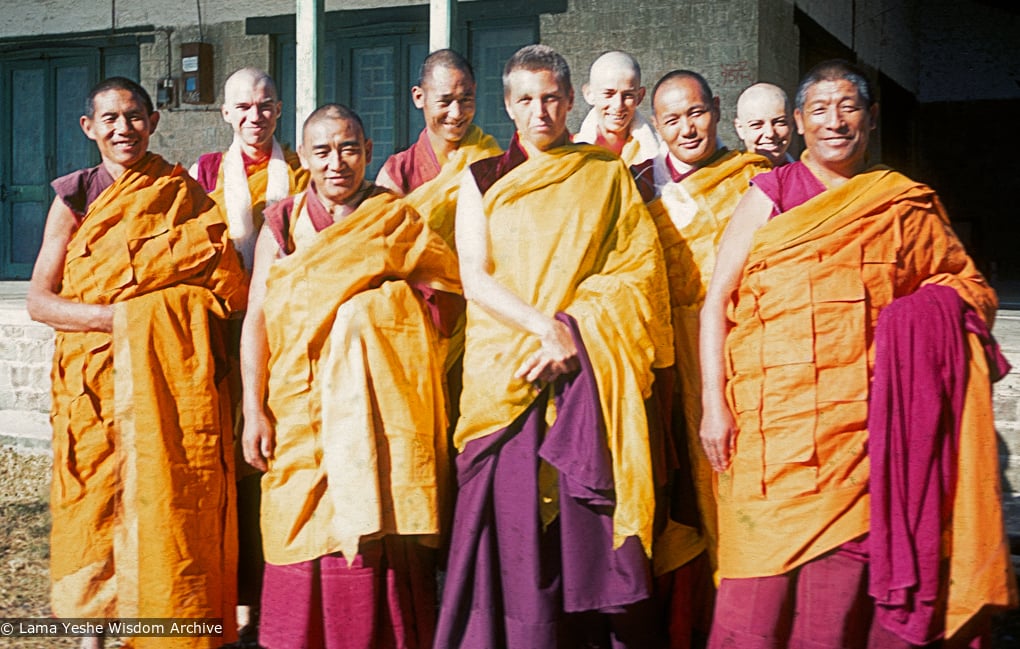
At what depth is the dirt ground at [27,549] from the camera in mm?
3788

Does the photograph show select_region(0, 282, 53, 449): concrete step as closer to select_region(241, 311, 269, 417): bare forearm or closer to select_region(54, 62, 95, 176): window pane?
select_region(54, 62, 95, 176): window pane

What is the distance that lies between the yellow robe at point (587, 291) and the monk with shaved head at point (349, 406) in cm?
17

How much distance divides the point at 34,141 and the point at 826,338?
930 cm

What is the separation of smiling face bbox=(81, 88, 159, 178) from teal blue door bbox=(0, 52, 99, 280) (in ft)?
23.3

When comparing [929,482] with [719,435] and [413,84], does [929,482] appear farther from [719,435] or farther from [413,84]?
[413,84]

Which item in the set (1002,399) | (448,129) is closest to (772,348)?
(448,129)

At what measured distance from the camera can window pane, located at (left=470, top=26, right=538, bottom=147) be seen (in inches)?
321

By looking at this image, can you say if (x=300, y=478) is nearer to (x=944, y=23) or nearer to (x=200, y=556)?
(x=200, y=556)

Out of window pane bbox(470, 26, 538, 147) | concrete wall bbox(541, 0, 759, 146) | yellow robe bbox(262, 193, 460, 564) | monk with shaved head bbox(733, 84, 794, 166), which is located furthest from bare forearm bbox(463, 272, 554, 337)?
window pane bbox(470, 26, 538, 147)

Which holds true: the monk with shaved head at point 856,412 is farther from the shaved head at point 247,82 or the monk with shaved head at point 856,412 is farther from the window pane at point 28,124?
the window pane at point 28,124

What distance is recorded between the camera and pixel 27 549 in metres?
4.87

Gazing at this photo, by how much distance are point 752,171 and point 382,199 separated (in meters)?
1.05

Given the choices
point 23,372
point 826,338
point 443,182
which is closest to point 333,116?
point 443,182

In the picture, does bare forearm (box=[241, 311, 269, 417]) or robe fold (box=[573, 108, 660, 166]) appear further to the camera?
robe fold (box=[573, 108, 660, 166])
